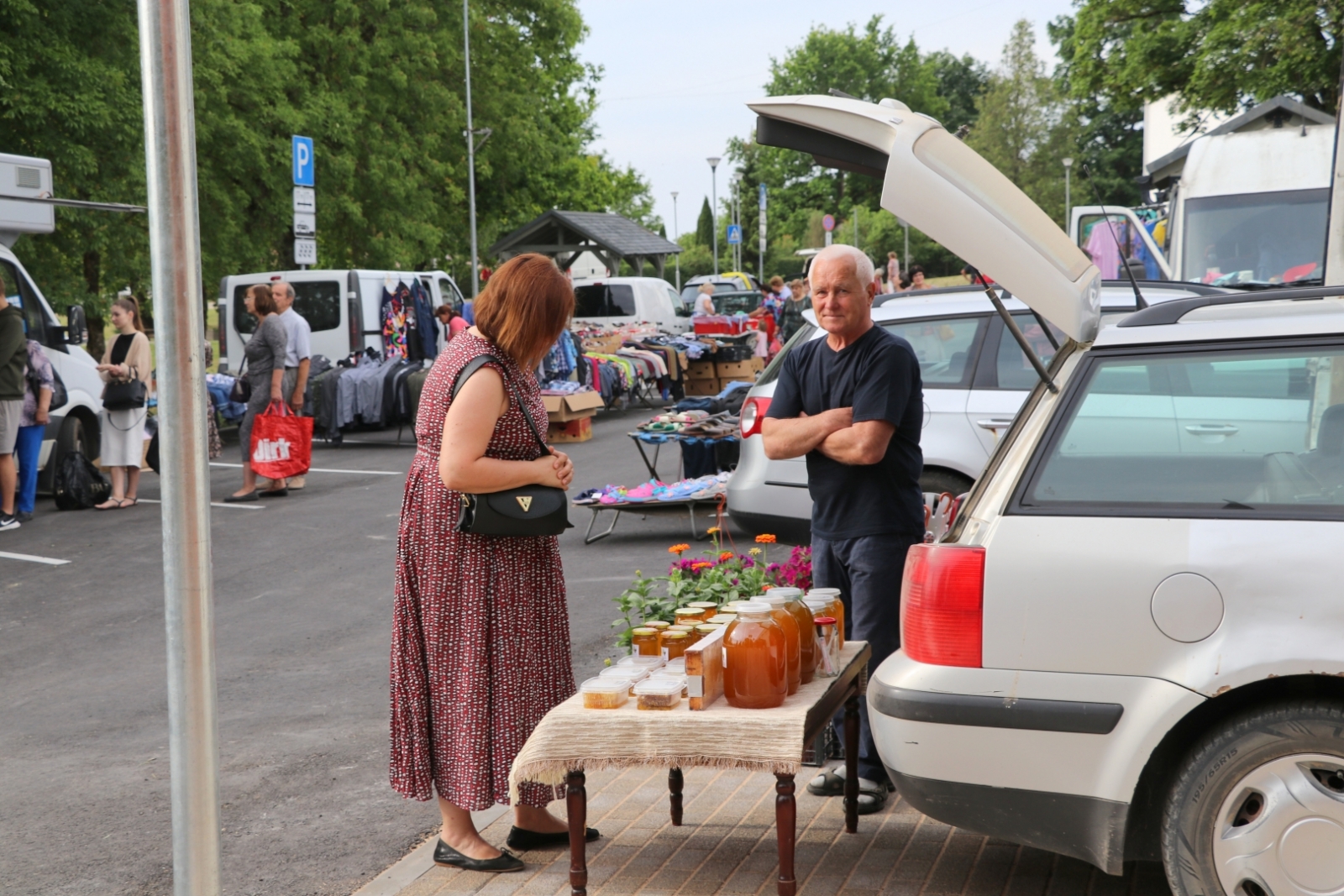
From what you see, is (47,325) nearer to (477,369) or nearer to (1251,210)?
Answer: (477,369)

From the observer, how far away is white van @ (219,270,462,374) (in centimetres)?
1956

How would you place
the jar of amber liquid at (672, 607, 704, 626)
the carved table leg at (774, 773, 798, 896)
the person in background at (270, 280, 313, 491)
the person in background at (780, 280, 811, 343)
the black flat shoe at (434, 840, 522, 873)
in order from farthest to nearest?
the person in background at (780, 280, 811, 343) < the person in background at (270, 280, 313, 491) < the jar of amber liquid at (672, 607, 704, 626) < the black flat shoe at (434, 840, 522, 873) < the carved table leg at (774, 773, 798, 896)

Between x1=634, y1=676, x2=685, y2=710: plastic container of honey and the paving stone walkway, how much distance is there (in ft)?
1.97

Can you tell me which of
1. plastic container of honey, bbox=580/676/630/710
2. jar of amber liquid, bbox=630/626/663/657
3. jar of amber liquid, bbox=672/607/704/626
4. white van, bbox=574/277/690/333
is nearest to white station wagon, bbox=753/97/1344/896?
plastic container of honey, bbox=580/676/630/710

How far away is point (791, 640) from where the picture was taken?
12.4 ft

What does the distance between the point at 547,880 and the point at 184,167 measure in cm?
232

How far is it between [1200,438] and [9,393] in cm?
1004

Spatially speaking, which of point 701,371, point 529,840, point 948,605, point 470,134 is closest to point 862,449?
point 948,605

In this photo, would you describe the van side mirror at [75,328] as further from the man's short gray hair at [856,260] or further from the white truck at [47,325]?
the man's short gray hair at [856,260]

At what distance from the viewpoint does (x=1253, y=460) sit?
3275mm

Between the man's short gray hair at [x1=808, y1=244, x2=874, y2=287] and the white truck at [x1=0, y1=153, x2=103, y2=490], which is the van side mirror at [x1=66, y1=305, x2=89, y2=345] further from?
the man's short gray hair at [x1=808, y1=244, x2=874, y2=287]

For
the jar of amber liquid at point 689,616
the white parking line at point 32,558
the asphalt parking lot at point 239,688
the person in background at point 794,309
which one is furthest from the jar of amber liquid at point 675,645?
the person in background at point 794,309

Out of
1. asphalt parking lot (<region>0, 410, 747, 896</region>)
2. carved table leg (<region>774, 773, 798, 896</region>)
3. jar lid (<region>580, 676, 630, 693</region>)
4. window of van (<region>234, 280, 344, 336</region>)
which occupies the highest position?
window of van (<region>234, 280, 344, 336</region>)

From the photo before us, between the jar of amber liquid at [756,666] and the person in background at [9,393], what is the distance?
29.5 feet
